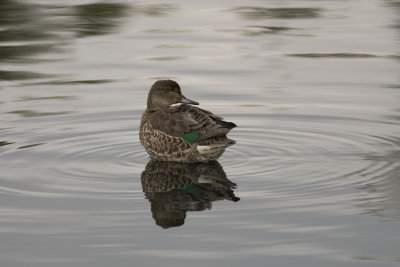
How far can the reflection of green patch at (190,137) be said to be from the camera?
1038cm

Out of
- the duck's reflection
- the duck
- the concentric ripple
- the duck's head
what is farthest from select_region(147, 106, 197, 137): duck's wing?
the concentric ripple

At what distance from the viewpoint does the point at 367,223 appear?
788 cm

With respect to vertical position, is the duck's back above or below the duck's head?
below

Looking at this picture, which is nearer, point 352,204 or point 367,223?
point 367,223

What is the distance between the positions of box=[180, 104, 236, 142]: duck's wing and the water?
0.35 m

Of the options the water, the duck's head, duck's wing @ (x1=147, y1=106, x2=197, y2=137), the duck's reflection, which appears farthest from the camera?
the duck's head

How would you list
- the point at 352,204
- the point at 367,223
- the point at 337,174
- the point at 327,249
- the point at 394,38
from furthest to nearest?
1. the point at 394,38
2. the point at 337,174
3. the point at 352,204
4. the point at 367,223
5. the point at 327,249

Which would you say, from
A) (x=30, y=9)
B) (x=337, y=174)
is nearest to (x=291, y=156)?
(x=337, y=174)

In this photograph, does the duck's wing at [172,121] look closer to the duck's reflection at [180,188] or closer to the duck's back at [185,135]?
the duck's back at [185,135]

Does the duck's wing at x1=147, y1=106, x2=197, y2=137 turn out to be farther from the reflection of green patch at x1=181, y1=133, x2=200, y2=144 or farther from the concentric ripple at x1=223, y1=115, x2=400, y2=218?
the concentric ripple at x1=223, y1=115, x2=400, y2=218

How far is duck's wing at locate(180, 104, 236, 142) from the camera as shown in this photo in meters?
10.2

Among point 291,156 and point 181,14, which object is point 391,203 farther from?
point 181,14

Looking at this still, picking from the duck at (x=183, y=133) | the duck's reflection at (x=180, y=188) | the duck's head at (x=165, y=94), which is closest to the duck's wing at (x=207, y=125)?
the duck at (x=183, y=133)

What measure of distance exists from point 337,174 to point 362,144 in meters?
1.33
